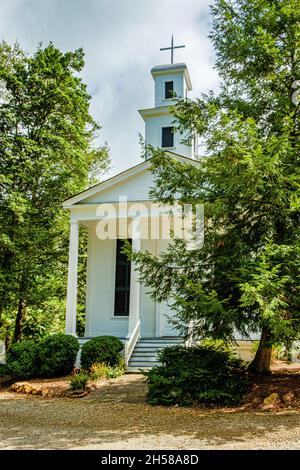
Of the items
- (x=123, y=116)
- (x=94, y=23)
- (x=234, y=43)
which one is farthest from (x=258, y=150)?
(x=123, y=116)

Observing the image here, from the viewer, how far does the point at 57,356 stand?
10781 millimetres

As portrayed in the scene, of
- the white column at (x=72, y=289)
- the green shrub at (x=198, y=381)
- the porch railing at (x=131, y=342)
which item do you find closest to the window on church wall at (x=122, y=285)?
the porch railing at (x=131, y=342)

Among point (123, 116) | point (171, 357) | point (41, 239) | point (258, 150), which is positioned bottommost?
point (171, 357)

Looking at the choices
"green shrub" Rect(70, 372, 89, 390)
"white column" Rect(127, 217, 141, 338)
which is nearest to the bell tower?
"white column" Rect(127, 217, 141, 338)

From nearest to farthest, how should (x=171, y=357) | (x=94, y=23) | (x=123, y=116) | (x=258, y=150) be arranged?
(x=258, y=150)
(x=171, y=357)
(x=94, y=23)
(x=123, y=116)

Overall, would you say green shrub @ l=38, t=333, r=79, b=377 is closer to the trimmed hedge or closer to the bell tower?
the trimmed hedge

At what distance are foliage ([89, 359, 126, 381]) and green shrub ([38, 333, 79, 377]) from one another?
0.81 meters

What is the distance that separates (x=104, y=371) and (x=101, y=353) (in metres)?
0.56

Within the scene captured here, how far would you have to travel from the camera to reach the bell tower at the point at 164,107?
17.0 m

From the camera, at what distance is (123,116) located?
20141 millimetres

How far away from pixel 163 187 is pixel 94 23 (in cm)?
498

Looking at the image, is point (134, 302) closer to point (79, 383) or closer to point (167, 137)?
point (79, 383)

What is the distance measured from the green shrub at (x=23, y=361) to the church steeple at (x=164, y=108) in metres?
9.38
